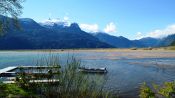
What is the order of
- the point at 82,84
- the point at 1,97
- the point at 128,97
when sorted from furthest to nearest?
the point at 128,97, the point at 1,97, the point at 82,84

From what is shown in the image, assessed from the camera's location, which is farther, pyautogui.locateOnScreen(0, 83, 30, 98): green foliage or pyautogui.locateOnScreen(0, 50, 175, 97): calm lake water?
pyautogui.locateOnScreen(0, 50, 175, 97): calm lake water

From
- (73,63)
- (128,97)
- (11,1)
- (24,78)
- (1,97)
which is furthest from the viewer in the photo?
(128,97)

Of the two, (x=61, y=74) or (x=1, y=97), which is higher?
(x=61, y=74)

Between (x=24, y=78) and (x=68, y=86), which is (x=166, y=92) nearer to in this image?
(x=68, y=86)

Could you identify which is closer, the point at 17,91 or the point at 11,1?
the point at 17,91

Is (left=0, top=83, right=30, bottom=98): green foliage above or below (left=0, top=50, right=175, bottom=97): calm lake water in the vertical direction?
above

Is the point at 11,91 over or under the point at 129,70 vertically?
over

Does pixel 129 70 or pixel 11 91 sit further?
pixel 129 70

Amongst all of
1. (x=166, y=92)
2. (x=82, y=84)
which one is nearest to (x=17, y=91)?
(x=82, y=84)

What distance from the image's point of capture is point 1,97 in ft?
51.8

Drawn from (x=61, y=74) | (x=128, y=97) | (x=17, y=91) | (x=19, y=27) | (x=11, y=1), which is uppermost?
(x=11, y=1)

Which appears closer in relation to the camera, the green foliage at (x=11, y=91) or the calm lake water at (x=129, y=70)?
the green foliage at (x=11, y=91)

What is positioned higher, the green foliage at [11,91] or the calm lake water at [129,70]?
the green foliage at [11,91]

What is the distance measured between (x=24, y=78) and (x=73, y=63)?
721 centimetres
